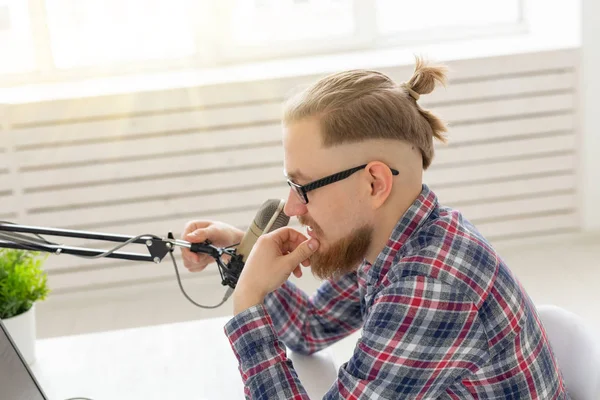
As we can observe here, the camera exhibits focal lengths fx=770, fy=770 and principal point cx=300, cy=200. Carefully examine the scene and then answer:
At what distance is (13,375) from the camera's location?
120cm

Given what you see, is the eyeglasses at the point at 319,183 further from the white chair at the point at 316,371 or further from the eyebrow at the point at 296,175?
the white chair at the point at 316,371

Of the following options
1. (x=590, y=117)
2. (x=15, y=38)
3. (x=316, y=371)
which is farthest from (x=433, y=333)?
(x=15, y=38)

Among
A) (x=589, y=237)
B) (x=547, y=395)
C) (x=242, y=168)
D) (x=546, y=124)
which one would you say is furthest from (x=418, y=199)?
(x=589, y=237)

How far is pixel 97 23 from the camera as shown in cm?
376

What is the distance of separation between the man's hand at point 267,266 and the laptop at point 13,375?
0.35 metres

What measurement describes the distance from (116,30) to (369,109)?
2.76m

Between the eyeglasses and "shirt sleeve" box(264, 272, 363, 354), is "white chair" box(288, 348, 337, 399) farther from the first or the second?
the eyeglasses

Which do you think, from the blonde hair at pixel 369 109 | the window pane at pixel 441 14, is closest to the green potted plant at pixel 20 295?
the blonde hair at pixel 369 109

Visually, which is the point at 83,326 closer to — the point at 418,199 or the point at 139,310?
the point at 139,310

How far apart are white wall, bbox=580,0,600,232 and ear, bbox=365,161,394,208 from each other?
2.56m

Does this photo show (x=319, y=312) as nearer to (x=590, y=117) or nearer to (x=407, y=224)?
(x=407, y=224)

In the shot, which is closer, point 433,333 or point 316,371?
point 433,333

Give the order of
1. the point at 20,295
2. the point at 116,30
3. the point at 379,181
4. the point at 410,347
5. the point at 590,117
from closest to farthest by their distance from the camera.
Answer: the point at 410,347
the point at 379,181
the point at 20,295
the point at 590,117
the point at 116,30

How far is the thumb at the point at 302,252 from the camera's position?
133 centimetres
